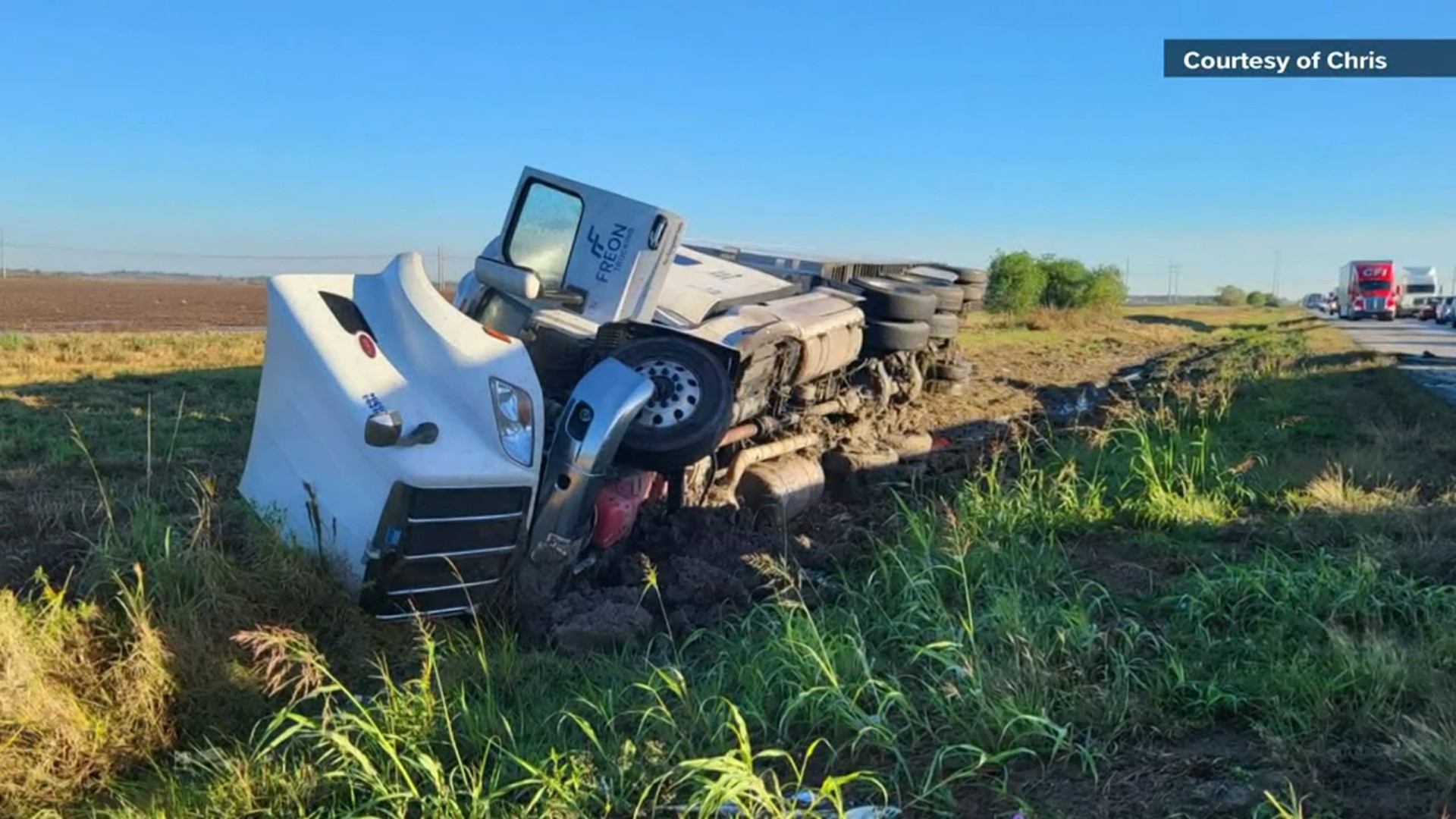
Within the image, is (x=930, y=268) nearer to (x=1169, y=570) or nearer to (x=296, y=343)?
(x=1169, y=570)

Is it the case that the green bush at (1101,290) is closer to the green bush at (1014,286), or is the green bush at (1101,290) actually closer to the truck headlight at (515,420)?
the green bush at (1014,286)

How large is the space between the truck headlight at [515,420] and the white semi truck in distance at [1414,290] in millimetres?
54215

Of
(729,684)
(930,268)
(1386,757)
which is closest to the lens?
(1386,757)

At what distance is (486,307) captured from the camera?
6.71 meters

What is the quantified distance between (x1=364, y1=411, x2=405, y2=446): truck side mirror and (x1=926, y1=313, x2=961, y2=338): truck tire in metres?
7.35

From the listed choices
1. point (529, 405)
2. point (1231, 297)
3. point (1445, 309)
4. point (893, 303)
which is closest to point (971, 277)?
point (893, 303)

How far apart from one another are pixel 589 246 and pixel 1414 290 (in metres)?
54.3

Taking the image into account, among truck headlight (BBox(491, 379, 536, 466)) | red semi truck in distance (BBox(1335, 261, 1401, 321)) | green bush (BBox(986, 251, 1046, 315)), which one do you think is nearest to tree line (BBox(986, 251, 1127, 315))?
green bush (BBox(986, 251, 1046, 315))

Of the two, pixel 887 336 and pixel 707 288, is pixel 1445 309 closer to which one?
pixel 887 336

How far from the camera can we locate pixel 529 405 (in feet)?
15.3

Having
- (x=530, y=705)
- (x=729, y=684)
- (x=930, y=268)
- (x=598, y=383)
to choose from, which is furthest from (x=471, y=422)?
(x=930, y=268)

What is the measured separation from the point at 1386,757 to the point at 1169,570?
2.08 m

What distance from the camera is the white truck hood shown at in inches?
269

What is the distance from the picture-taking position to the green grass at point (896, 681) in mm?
2844
